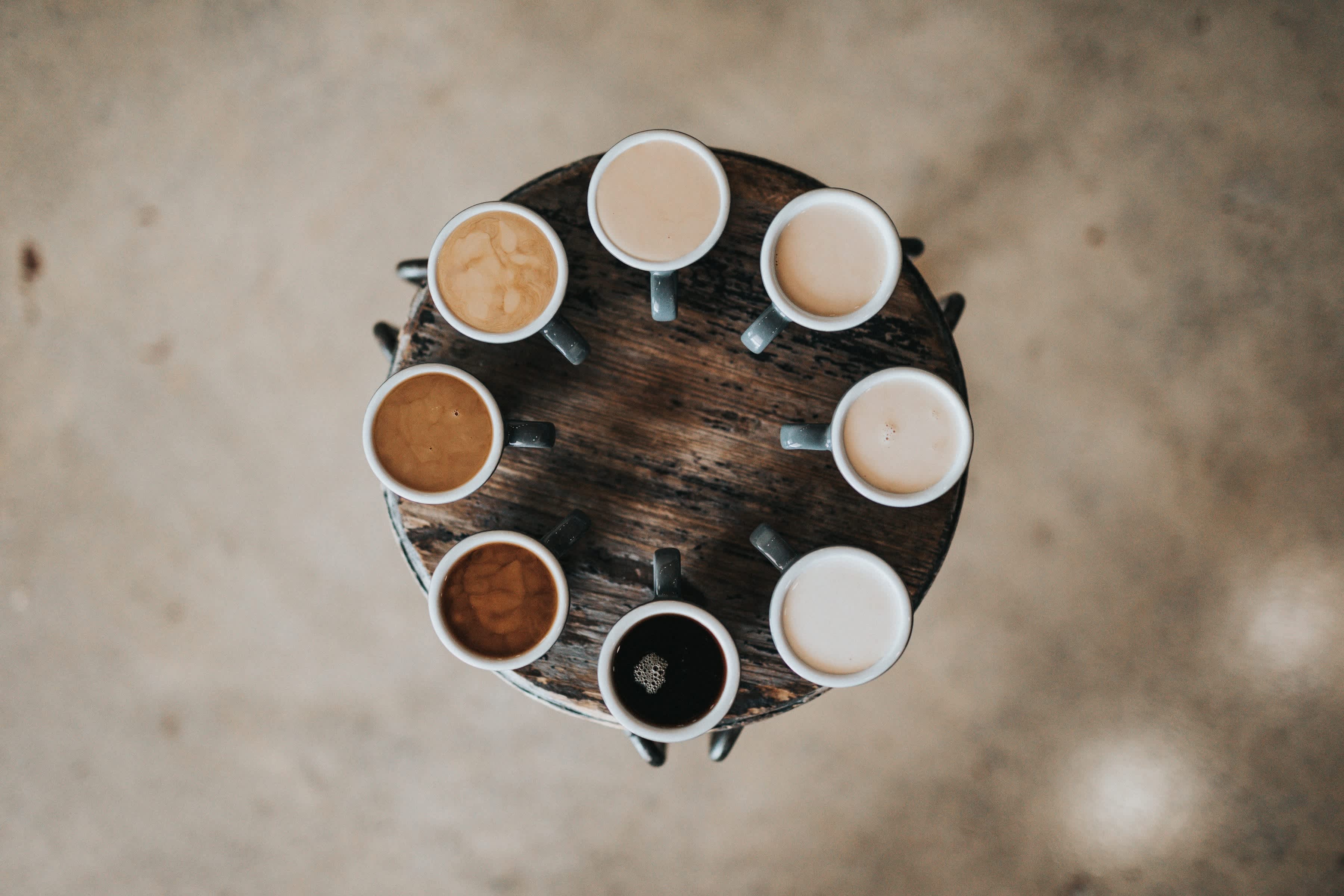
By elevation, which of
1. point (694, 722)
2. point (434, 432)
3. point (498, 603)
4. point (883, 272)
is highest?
point (883, 272)

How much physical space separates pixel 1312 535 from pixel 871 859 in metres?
1.52

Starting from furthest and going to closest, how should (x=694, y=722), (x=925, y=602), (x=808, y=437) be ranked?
(x=925, y=602) → (x=808, y=437) → (x=694, y=722)

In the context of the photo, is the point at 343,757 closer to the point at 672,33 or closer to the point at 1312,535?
the point at 672,33

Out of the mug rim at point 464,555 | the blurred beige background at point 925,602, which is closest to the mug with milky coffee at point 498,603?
the mug rim at point 464,555

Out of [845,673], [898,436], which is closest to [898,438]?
[898,436]

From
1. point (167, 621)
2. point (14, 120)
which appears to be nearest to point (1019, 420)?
point (167, 621)

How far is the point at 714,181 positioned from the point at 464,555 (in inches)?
27.1

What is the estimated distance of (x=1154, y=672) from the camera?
1.88 metres

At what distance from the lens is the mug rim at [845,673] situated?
991 mm

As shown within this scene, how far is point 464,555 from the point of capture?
3.36ft

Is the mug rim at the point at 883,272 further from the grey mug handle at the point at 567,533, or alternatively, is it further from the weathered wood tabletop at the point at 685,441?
the grey mug handle at the point at 567,533

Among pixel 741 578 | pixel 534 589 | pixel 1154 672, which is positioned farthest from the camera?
pixel 1154 672

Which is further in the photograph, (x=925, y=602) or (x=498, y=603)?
(x=925, y=602)

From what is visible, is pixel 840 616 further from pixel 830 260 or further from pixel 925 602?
pixel 925 602
